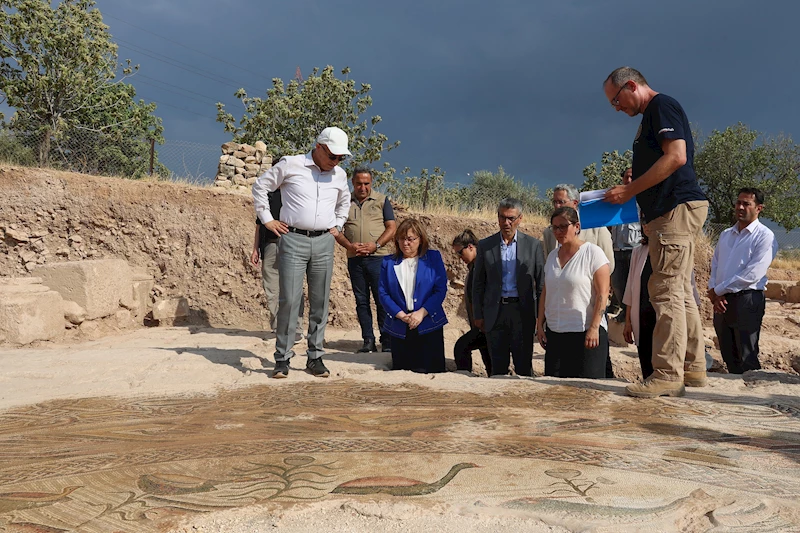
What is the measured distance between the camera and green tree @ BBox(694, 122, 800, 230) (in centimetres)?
2869

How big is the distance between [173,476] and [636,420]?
2269mm

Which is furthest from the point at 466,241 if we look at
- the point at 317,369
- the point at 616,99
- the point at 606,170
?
the point at 606,170

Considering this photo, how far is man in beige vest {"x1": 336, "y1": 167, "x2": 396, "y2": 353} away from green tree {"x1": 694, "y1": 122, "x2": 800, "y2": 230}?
26.8 meters

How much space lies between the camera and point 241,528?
2.00 metres

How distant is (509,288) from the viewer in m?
4.78

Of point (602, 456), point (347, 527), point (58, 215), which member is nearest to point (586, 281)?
point (602, 456)

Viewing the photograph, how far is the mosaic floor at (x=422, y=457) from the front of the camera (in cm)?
212

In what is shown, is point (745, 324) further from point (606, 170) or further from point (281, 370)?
point (606, 170)

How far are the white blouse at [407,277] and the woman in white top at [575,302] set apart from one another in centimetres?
115

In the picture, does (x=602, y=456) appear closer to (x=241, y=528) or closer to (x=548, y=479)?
(x=548, y=479)

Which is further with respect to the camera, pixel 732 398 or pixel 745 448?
pixel 732 398

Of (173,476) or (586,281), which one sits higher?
(586,281)

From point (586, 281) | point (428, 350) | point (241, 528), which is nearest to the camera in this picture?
point (241, 528)

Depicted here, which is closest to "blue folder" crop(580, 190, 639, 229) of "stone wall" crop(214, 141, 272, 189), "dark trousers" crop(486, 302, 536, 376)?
"dark trousers" crop(486, 302, 536, 376)
